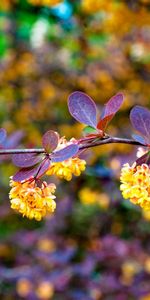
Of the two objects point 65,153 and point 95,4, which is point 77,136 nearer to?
point 95,4

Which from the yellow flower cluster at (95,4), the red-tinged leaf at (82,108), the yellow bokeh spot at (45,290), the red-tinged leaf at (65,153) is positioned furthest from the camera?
the yellow bokeh spot at (45,290)

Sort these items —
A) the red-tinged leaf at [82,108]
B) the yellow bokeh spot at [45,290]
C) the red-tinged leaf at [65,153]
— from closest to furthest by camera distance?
1. the red-tinged leaf at [65,153]
2. the red-tinged leaf at [82,108]
3. the yellow bokeh spot at [45,290]

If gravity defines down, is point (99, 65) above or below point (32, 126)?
above

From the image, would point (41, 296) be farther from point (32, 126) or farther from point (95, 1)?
point (32, 126)

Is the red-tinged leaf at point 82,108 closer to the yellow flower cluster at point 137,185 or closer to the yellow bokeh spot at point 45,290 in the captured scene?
the yellow flower cluster at point 137,185

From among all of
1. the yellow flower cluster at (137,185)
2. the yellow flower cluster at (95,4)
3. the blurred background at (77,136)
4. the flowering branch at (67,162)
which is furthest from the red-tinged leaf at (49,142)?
the yellow flower cluster at (95,4)

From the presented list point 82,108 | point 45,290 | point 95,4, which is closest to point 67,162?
point 82,108

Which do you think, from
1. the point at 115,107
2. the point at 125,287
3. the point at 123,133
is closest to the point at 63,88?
the point at 123,133
